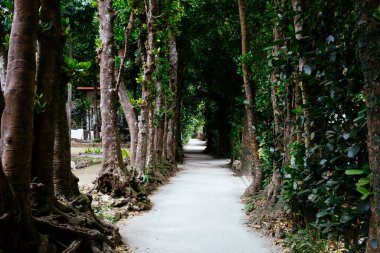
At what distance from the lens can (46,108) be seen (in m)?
4.96

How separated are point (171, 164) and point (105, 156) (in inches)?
340

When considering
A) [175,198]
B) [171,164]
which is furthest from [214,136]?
[175,198]

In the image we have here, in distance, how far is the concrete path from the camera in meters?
6.07

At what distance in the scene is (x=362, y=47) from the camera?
253cm

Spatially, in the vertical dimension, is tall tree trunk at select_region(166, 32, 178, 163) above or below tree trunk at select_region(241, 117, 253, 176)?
above

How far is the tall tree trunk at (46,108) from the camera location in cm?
494

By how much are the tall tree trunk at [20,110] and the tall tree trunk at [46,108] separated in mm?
740

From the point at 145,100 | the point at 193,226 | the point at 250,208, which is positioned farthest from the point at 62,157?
the point at 145,100

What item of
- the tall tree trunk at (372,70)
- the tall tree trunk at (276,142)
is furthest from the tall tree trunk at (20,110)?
the tall tree trunk at (276,142)

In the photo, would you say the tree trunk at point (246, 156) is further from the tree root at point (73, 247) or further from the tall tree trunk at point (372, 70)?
the tall tree trunk at point (372, 70)

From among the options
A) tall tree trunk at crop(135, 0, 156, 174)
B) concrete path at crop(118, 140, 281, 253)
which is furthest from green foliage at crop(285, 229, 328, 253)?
tall tree trunk at crop(135, 0, 156, 174)

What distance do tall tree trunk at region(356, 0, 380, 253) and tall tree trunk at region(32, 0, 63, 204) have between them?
3.91 meters

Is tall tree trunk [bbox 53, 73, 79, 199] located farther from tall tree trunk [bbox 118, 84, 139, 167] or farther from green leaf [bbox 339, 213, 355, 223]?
tall tree trunk [bbox 118, 84, 139, 167]

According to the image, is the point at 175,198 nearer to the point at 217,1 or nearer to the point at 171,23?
the point at 171,23
